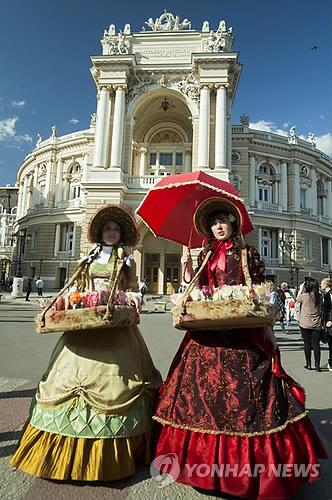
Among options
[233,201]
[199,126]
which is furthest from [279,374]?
[199,126]

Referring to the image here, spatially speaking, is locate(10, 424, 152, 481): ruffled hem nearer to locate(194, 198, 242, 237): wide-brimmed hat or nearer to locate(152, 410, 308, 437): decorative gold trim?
locate(152, 410, 308, 437): decorative gold trim

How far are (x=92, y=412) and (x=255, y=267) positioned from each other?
1.70 m

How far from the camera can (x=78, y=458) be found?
2.45 metres

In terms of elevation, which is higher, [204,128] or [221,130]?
[204,128]

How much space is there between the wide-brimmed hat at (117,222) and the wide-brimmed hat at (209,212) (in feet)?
2.00

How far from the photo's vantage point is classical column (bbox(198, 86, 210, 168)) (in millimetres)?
25656

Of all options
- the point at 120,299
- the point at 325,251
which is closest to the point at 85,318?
the point at 120,299

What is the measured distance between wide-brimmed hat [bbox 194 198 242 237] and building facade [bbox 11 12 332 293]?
15.7 meters

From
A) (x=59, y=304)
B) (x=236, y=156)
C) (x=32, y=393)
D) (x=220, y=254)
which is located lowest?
(x=32, y=393)

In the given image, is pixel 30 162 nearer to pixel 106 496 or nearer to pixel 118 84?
pixel 118 84

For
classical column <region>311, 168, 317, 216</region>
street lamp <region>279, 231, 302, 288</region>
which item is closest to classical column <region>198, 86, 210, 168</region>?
street lamp <region>279, 231, 302, 288</region>

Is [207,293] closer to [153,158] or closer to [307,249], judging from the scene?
[153,158]

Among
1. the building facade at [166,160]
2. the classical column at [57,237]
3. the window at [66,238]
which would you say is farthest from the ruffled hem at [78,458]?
the classical column at [57,237]

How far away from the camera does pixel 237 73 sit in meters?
28.2
